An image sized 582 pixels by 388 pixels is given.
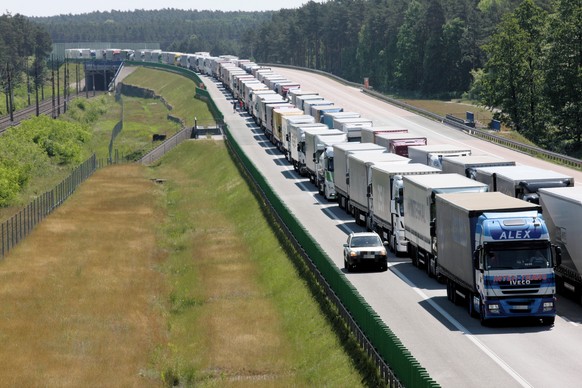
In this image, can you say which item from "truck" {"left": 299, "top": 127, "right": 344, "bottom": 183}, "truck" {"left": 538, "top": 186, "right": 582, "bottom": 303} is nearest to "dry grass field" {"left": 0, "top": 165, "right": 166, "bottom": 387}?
"truck" {"left": 299, "top": 127, "right": 344, "bottom": 183}

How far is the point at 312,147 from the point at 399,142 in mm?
8091

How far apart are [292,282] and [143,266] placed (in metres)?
14.6

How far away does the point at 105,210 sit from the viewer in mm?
80688

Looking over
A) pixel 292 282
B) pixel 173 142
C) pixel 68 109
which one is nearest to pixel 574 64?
pixel 173 142

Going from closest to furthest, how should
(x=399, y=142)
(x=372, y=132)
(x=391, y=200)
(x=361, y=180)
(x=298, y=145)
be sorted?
(x=391, y=200)
(x=361, y=180)
(x=399, y=142)
(x=372, y=132)
(x=298, y=145)

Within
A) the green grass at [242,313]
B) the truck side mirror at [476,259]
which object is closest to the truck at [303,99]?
the green grass at [242,313]

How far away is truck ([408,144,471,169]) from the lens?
56969 mm

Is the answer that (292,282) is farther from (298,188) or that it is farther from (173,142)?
(173,142)

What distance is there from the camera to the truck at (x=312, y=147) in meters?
73.4

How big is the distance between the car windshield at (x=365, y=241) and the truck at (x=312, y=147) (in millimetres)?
27480

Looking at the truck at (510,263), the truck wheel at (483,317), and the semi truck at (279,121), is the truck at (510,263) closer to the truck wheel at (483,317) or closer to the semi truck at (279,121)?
the truck wheel at (483,317)

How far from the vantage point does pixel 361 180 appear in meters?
56.3

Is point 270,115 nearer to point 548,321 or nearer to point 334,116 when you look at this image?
point 334,116

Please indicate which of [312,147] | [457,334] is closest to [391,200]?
[457,334]
